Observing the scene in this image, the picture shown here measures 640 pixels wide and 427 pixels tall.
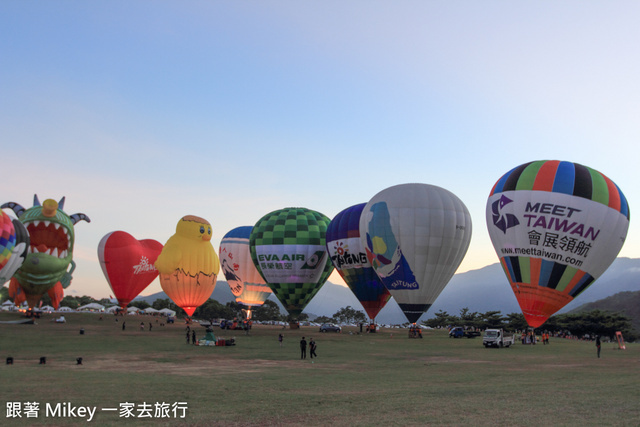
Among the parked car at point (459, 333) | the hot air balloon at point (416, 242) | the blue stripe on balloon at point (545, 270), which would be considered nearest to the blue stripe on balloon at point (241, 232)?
the hot air balloon at point (416, 242)

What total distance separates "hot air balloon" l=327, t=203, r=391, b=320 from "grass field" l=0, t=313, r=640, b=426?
72.2 feet

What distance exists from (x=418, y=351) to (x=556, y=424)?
23.5 m

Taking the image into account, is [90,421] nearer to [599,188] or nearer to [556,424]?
[556,424]

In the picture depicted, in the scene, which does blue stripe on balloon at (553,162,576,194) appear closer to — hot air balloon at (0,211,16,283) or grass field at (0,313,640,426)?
grass field at (0,313,640,426)

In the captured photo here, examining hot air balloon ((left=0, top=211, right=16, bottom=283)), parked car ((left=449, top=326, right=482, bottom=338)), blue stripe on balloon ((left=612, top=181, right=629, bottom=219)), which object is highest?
blue stripe on balloon ((left=612, top=181, right=629, bottom=219))

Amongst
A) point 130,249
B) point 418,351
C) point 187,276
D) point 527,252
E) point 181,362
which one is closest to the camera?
point 181,362

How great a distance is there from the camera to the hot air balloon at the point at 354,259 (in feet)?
176

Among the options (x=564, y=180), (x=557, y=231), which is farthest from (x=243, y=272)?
(x=564, y=180)

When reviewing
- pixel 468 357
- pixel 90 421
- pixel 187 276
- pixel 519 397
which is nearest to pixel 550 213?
pixel 468 357

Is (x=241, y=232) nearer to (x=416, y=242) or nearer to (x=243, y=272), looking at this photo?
(x=243, y=272)

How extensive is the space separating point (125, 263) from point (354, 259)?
30.3 metres

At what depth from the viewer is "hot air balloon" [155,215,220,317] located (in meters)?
56.9

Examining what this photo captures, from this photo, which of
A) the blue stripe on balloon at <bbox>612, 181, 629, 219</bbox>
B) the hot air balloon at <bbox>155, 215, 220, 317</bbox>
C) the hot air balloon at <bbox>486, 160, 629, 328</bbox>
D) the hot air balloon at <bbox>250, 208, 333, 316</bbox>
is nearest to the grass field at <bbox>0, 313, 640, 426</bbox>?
the hot air balloon at <bbox>486, 160, 629, 328</bbox>

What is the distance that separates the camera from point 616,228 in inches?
1464
